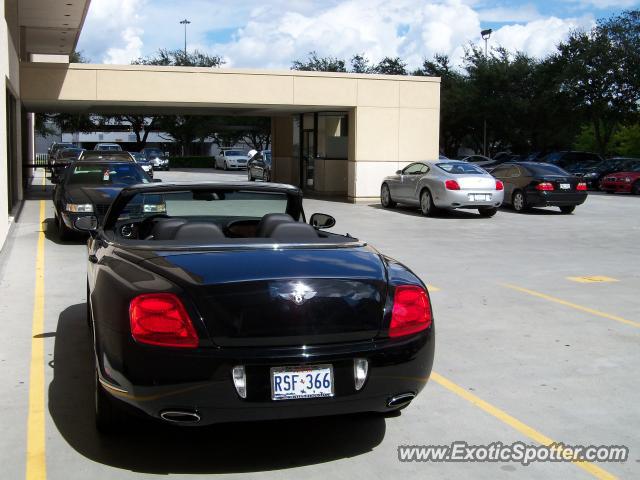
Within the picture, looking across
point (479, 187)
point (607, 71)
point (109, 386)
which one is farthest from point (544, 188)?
point (607, 71)

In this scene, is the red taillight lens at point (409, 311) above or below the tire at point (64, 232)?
above

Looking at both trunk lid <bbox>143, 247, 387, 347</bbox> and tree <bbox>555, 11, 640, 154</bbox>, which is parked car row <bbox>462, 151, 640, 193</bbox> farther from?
trunk lid <bbox>143, 247, 387, 347</bbox>

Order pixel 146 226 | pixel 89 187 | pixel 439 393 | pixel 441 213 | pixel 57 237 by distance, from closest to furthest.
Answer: pixel 439 393 → pixel 146 226 → pixel 89 187 → pixel 57 237 → pixel 441 213

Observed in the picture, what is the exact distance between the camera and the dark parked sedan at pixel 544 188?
19672 mm

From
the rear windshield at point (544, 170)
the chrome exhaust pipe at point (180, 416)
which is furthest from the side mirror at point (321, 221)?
the rear windshield at point (544, 170)

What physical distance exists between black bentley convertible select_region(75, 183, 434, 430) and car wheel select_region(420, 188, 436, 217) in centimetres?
1492

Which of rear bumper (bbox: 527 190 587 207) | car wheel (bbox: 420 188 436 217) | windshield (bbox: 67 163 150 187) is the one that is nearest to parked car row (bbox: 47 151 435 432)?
windshield (bbox: 67 163 150 187)

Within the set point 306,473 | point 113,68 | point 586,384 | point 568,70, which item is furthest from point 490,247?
point 568,70

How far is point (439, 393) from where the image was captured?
532 cm

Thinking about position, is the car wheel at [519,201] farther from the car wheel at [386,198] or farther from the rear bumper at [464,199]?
the car wheel at [386,198]

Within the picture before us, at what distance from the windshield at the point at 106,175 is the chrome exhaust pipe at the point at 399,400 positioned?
10556 millimetres

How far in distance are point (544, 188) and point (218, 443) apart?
54.5 feet

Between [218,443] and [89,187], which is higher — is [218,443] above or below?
below

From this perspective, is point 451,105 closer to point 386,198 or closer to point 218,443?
point 386,198
